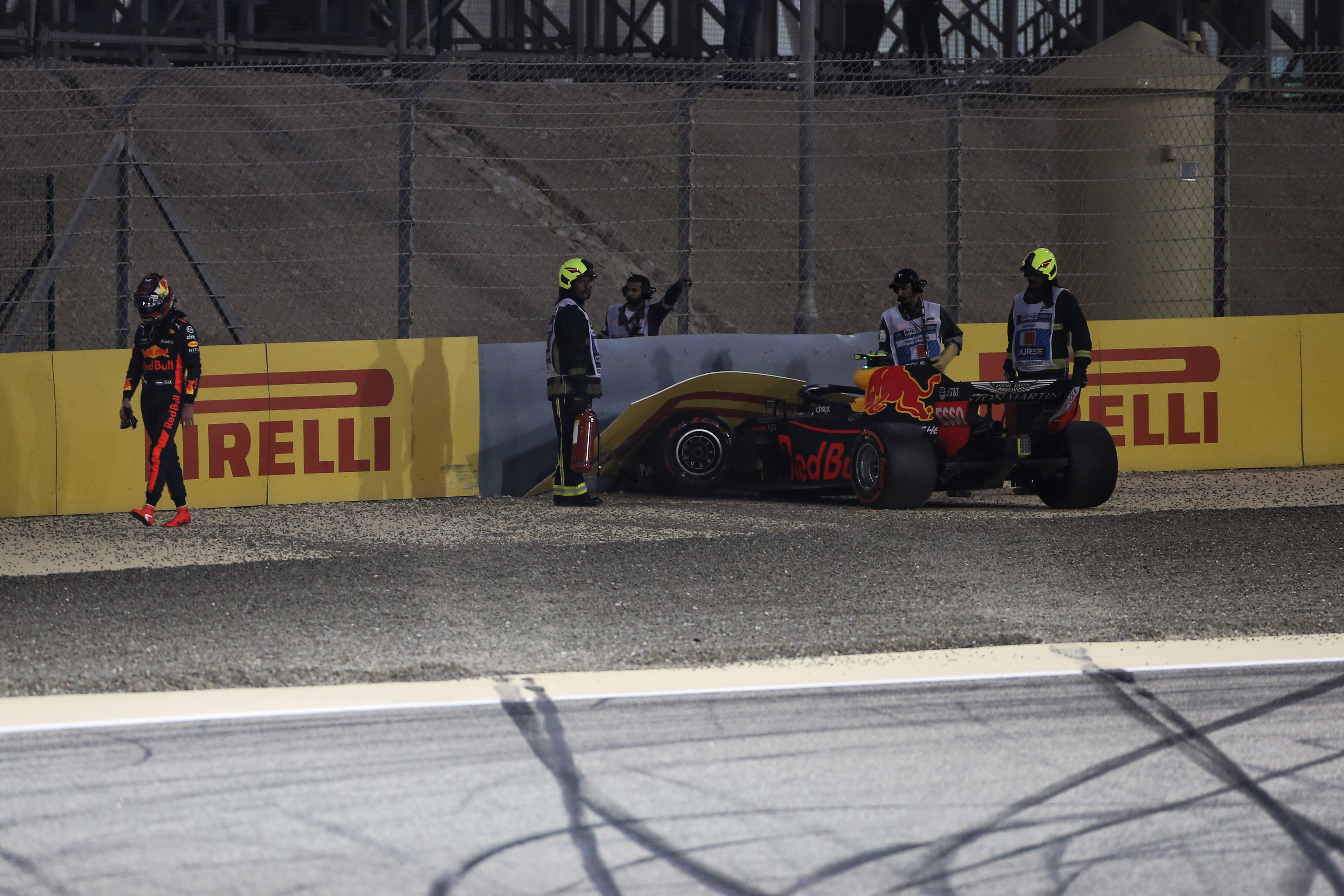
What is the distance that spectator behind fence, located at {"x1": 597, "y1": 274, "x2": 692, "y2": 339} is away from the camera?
483 inches

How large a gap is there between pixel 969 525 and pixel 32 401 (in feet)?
20.1

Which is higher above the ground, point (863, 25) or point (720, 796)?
point (863, 25)

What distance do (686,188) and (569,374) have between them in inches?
85.6

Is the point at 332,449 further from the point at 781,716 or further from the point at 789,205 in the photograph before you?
the point at 789,205

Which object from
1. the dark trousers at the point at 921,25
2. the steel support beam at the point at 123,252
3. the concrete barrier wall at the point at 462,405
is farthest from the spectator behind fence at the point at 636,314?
the dark trousers at the point at 921,25

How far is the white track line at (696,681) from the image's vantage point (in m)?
4.91

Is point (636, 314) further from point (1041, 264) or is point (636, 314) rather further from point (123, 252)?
point (123, 252)

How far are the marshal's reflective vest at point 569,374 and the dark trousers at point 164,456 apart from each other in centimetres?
245

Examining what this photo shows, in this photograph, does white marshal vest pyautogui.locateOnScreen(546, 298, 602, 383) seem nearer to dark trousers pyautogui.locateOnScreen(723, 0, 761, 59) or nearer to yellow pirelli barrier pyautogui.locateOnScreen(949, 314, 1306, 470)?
yellow pirelli barrier pyautogui.locateOnScreen(949, 314, 1306, 470)

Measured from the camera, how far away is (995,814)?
391 centimetres

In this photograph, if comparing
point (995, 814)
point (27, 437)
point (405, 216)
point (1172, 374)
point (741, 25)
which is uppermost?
point (741, 25)

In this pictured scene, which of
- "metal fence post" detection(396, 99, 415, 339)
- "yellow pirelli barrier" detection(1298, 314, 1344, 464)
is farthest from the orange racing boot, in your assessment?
"yellow pirelli barrier" detection(1298, 314, 1344, 464)

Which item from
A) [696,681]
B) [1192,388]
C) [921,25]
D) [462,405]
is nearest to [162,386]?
[462,405]

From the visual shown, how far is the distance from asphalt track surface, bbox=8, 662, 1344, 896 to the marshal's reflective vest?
18.2 feet
